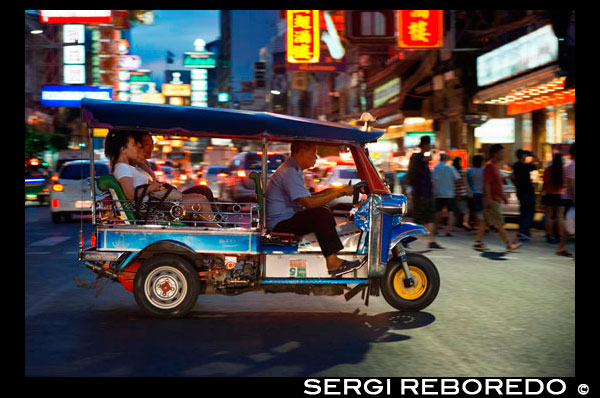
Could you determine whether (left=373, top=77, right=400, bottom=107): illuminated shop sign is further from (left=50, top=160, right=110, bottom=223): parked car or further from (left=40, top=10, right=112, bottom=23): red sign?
(left=50, top=160, right=110, bottom=223): parked car

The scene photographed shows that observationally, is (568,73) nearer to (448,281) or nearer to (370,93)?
(448,281)

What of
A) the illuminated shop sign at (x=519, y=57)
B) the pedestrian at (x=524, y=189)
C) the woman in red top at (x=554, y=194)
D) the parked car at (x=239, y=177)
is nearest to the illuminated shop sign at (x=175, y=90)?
the illuminated shop sign at (x=519, y=57)

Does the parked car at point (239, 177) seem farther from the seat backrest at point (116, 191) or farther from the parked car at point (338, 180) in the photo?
the seat backrest at point (116, 191)

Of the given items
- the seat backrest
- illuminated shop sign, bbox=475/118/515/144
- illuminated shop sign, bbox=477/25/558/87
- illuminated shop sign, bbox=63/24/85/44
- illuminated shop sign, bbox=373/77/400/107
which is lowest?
the seat backrest

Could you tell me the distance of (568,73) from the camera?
55.9 ft

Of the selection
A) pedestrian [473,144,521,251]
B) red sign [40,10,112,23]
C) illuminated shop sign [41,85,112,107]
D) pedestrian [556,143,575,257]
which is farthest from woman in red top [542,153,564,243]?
illuminated shop sign [41,85,112,107]

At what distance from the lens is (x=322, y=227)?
25.6 feet

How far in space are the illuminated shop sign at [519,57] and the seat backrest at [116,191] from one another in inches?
613

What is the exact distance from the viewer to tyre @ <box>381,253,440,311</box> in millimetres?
8016

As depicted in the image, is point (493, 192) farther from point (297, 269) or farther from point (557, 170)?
point (297, 269)

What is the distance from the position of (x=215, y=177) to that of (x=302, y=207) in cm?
1508

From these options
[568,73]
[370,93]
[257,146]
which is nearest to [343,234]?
[257,146]

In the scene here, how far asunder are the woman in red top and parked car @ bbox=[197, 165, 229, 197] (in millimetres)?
8272
